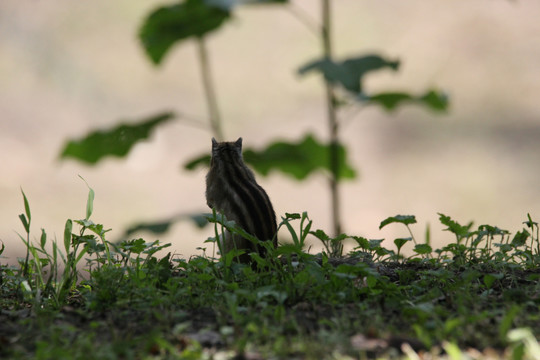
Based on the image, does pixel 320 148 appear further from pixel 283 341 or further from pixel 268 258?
pixel 283 341

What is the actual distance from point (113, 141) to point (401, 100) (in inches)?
50.3

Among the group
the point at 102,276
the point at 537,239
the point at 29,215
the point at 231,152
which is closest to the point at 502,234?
→ the point at 537,239

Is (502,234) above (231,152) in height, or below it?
below

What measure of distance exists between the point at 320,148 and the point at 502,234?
4.04 ft

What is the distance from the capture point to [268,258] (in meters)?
3.09

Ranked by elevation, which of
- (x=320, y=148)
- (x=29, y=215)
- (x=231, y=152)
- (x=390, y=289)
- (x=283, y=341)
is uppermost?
(x=231, y=152)

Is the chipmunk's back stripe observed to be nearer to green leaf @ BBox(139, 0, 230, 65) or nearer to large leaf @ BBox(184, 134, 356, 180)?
large leaf @ BBox(184, 134, 356, 180)

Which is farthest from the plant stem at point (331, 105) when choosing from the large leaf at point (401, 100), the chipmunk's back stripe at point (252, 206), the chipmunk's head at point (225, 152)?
the chipmunk's head at point (225, 152)

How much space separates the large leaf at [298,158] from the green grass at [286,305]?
289 mm

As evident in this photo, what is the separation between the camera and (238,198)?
3662 mm

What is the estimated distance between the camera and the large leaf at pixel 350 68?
2270 millimetres

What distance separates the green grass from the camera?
89.8 inches

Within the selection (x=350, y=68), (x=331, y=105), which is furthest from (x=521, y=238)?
(x=350, y=68)

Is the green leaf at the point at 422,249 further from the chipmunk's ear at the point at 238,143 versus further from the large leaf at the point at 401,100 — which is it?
the chipmunk's ear at the point at 238,143
